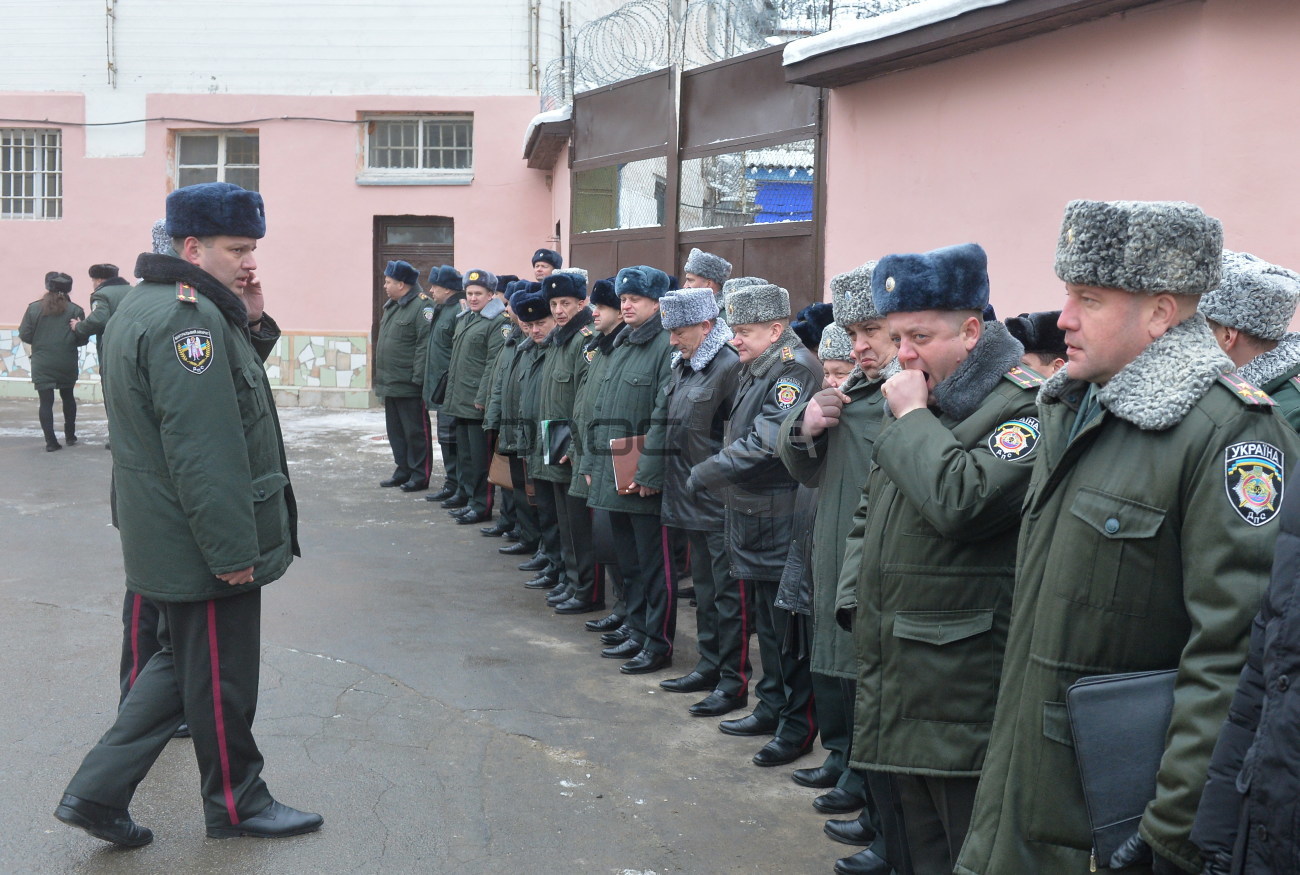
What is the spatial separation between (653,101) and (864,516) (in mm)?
8336

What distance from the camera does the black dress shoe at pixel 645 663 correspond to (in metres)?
5.97

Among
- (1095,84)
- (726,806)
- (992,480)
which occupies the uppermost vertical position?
→ (1095,84)

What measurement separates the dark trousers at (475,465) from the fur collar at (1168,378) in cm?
789

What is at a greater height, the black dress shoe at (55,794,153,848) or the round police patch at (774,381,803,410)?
the round police patch at (774,381,803,410)

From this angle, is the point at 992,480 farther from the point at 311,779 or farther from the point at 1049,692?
the point at 311,779

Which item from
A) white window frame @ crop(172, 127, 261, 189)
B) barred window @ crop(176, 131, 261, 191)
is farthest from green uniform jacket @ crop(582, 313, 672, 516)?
barred window @ crop(176, 131, 261, 191)

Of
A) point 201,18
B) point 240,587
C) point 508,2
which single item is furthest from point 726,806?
point 201,18

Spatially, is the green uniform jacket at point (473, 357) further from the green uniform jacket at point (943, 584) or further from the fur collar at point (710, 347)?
Answer: the green uniform jacket at point (943, 584)

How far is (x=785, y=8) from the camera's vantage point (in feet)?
30.4

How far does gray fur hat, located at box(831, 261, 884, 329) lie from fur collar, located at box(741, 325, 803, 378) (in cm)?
114

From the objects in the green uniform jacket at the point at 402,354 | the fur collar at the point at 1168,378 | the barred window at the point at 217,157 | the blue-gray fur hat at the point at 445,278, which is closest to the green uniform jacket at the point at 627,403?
the fur collar at the point at 1168,378

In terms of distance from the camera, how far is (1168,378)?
2188 millimetres

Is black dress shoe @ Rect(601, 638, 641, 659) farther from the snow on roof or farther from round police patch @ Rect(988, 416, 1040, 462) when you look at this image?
the snow on roof

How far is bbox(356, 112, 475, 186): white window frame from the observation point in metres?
16.9
